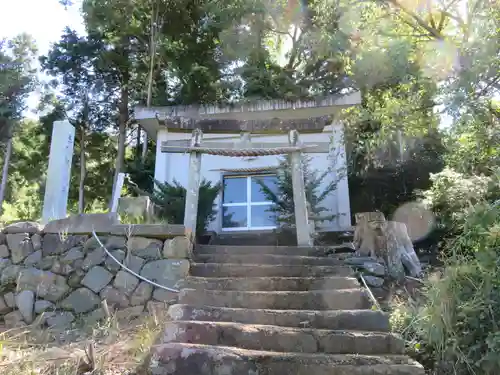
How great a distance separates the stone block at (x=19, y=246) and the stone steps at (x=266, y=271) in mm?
2305

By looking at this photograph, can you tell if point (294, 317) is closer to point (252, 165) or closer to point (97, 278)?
point (97, 278)

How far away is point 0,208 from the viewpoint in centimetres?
1474

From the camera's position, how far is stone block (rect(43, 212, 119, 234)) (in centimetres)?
588

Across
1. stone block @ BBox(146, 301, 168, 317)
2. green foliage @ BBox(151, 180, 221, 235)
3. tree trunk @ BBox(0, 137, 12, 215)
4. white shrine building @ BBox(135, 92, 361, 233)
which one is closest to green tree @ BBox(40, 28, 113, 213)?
tree trunk @ BBox(0, 137, 12, 215)

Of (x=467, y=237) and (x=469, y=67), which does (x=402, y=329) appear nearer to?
(x=467, y=237)

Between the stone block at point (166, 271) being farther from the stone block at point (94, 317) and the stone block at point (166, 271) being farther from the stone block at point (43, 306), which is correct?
Result: the stone block at point (43, 306)

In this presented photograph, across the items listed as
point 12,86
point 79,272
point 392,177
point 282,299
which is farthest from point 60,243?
point 12,86

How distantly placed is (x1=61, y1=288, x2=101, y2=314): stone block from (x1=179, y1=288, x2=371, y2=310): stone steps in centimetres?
141

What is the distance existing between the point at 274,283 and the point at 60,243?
2993mm

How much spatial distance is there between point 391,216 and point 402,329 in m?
5.81

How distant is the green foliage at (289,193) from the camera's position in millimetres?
8852

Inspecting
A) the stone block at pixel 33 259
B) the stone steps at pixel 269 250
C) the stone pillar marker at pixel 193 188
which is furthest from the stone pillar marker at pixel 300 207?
the stone block at pixel 33 259

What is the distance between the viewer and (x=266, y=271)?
542cm

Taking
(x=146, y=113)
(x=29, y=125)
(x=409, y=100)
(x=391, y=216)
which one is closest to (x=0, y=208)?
(x=29, y=125)
